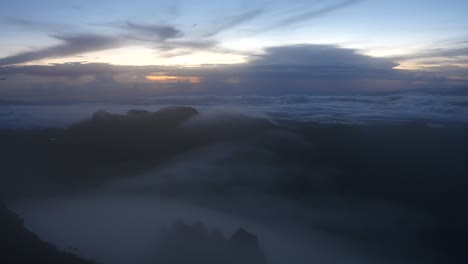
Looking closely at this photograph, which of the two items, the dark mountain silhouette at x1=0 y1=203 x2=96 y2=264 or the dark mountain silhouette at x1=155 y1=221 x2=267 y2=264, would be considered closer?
the dark mountain silhouette at x1=0 y1=203 x2=96 y2=264

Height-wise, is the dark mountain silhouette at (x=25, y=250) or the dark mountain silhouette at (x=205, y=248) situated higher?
the dark mountain silhouette at (x=25, y=250)

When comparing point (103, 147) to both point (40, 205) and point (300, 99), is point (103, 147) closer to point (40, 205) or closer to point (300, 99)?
point (40, 205)

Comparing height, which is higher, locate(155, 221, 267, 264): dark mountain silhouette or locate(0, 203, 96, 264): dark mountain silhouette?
locate(0, 203, 96, 264): dark mountain silhouette

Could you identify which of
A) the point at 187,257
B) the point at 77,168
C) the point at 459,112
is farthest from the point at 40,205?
the point at 459,112

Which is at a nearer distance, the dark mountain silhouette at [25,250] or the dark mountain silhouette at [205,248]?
the dark mountain silhouette at [25,250]
